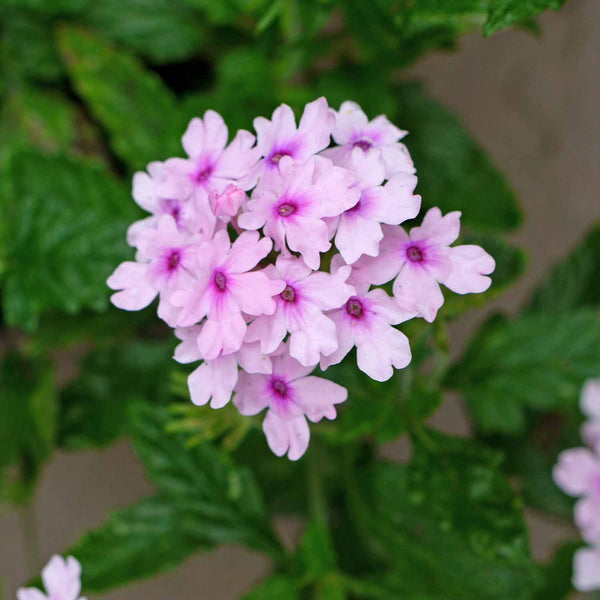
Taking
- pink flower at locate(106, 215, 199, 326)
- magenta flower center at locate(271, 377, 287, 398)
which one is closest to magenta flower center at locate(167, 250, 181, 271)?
pink flower at locate(106, 215, 199, 326)

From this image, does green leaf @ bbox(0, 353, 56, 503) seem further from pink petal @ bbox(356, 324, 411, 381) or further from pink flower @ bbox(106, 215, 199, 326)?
pink petal @ bbox(356, 324, 411, 381)

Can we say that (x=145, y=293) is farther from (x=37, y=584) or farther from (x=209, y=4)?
(x=209, y=4)

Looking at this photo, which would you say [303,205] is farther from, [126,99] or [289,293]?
[126,99]

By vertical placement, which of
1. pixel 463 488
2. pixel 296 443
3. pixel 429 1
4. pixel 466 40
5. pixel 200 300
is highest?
pixel 466 40

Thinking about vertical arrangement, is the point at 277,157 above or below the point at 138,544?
above

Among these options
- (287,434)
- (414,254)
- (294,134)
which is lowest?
(287,434)

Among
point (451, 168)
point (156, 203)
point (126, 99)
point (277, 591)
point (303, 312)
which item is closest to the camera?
point (303, 312)

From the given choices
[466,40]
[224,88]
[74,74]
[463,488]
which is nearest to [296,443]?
[463,488]

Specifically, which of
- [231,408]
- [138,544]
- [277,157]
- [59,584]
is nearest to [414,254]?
[277,157]
